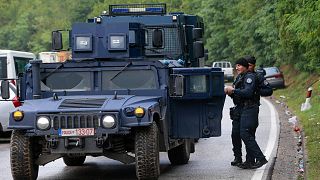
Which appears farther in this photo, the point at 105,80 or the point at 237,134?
the point at 237,134

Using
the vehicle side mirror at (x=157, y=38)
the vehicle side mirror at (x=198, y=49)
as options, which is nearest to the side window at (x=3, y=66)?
the vehicle side mirror at (x=198, y=49)

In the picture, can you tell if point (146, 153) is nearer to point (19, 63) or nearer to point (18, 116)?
point (18, 116)

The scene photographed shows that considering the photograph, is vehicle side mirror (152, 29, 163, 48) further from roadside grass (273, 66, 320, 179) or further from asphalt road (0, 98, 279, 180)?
roadside grass (273, 66, 320, 179)

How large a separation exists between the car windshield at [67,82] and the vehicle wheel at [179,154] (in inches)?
86.2

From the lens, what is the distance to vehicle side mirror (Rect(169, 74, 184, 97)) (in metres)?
11.6

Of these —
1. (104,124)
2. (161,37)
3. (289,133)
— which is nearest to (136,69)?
(104,124)

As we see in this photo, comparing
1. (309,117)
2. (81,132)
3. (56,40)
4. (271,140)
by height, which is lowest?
(309,117)

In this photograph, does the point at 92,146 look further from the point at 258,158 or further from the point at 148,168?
the point at 258,158

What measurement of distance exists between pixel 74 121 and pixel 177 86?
6.43 ft

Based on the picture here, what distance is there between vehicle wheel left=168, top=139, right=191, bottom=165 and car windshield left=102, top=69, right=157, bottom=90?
70.6 inches

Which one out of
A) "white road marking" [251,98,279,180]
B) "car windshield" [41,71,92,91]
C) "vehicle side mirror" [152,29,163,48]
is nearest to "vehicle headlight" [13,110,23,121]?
"car windshield" [41,71,92,91]

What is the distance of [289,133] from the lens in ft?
61.6

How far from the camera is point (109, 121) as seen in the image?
1030cm

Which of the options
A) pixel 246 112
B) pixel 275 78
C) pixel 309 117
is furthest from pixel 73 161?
pixel 275 78
